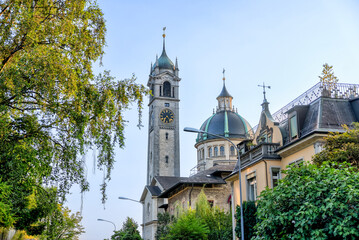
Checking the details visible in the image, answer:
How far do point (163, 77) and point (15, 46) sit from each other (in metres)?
75.5

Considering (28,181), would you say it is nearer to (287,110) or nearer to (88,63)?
(88,63)

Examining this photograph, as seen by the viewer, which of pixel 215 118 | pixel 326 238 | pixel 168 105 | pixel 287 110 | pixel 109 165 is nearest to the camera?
pixel 326 238

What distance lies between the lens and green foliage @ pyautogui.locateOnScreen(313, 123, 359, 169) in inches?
739

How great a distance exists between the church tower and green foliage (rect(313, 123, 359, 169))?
62.5 meters

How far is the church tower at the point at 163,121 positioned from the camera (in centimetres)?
8206

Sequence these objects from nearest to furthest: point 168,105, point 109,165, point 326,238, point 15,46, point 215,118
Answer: point 326,238 < point 15,46 < point 109,165 < point 215,118 < point 168,105

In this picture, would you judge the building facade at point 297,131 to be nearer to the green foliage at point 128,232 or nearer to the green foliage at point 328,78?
the green foliage at point 328,78

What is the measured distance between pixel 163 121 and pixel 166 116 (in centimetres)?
125

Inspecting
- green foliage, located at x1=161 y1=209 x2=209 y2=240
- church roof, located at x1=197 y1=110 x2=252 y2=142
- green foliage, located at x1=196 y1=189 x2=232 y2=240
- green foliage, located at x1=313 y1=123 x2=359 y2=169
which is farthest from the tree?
church roof, located at x1=197 y1=110 x2=252 y2=142

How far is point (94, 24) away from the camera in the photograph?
1595 centimetres

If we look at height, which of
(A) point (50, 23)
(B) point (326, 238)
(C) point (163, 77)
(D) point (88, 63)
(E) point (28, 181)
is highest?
(C) point (163, 77)

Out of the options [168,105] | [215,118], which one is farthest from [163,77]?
[215,118]

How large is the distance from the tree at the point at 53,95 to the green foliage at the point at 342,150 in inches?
363

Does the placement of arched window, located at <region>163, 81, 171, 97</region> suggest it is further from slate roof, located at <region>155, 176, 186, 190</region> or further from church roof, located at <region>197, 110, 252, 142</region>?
slate roof, located at <region>155, 176, 186, 190</region>
